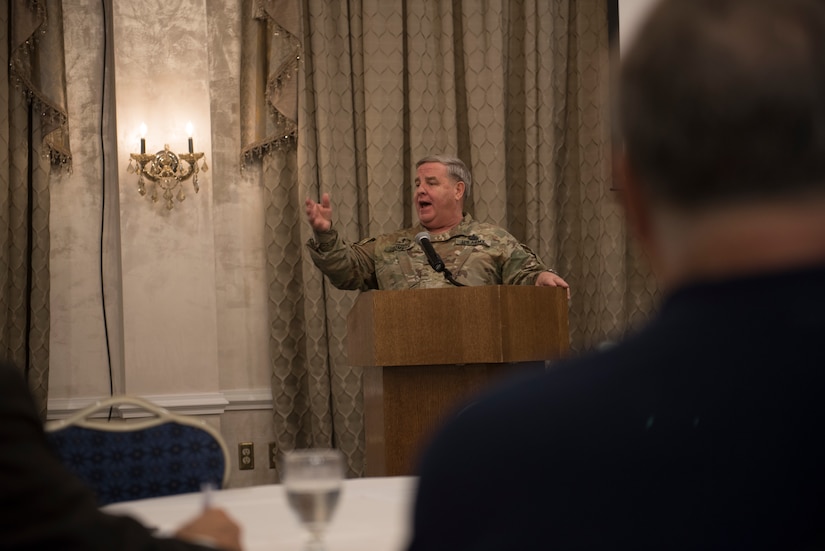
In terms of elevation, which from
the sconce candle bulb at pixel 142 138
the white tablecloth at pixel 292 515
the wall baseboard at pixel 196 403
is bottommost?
the wall baseboard at pixel 196 403

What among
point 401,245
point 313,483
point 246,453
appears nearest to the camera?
point 313,483

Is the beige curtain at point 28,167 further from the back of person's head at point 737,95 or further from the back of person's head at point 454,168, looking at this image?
the back of person's head at point 737,95

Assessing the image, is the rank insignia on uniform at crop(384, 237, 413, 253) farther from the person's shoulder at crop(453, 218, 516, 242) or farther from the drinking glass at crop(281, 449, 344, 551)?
the drinking glass at crop(281, 449, 344, 551)

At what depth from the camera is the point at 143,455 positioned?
223cm

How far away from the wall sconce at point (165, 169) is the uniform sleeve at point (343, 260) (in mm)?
1162

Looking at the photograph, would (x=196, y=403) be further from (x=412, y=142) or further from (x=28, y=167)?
(x=412, y=142)

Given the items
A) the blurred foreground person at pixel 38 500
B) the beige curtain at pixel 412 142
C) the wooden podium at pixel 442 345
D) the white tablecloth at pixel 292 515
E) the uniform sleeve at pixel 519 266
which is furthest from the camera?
the beige curtain at pixel 412 142

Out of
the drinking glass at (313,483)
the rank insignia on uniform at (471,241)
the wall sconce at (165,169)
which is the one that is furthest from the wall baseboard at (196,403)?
the drinking glass at (313,483)

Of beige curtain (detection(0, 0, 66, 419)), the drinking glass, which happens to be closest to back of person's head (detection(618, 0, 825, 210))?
the drinking glass

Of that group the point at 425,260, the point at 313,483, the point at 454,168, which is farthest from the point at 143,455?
the point at 454,168

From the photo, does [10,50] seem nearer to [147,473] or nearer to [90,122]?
[90,122]

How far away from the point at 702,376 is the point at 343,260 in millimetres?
4202

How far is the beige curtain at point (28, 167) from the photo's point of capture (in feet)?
18.3

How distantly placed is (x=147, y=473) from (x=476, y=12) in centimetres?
432
